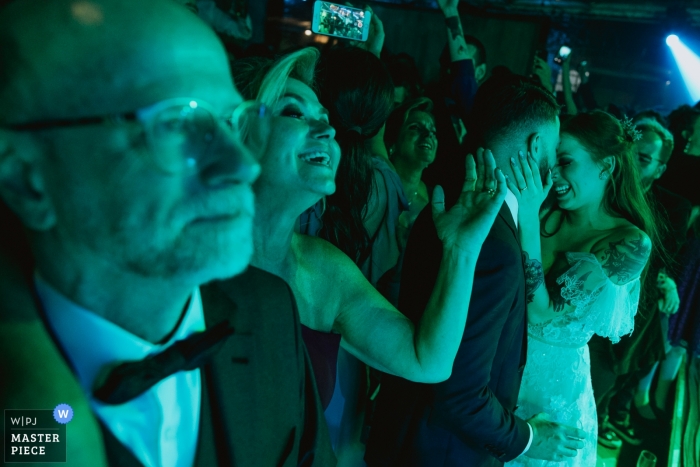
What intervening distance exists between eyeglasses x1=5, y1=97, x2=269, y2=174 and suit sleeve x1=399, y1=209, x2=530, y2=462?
88 centimetres

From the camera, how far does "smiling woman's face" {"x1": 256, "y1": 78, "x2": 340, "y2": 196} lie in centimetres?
133

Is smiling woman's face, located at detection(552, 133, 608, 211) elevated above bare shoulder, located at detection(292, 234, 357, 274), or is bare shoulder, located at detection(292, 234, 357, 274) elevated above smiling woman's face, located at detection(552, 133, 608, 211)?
smiling woman's face, located at detection(552, 133, 608, 211)

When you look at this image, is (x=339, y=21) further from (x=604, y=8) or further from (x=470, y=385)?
(x=604, y=8)

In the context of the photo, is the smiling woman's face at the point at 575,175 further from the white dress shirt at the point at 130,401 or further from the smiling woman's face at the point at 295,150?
the white dress shirt at the point at 130,401

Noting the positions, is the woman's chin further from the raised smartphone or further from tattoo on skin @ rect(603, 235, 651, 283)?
tattoo on skin @ rect(603, 235, 651, 283)

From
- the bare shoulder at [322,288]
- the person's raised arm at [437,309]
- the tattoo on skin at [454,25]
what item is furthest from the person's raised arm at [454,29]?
the bare shoulder at [322,288]

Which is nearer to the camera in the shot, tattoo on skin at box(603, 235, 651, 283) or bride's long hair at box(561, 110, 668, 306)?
Result: tattoo on skin at box(603, 235, 651, 283)

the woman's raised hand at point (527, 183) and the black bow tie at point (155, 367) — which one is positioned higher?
the woman's raised hand at point (527, 183)

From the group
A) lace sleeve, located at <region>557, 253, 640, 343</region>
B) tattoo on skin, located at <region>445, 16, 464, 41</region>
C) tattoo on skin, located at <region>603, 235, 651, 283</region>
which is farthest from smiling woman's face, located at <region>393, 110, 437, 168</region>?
tattoo on skin, located at <region>603, 235, 651, 283</region>

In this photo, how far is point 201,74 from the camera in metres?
0.77

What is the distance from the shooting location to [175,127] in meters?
0.74

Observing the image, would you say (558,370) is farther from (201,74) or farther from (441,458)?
(201,74)

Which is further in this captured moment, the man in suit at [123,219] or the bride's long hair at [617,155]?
→ the bride's long hair at [617,155]

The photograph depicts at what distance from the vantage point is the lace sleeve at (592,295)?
197cm
